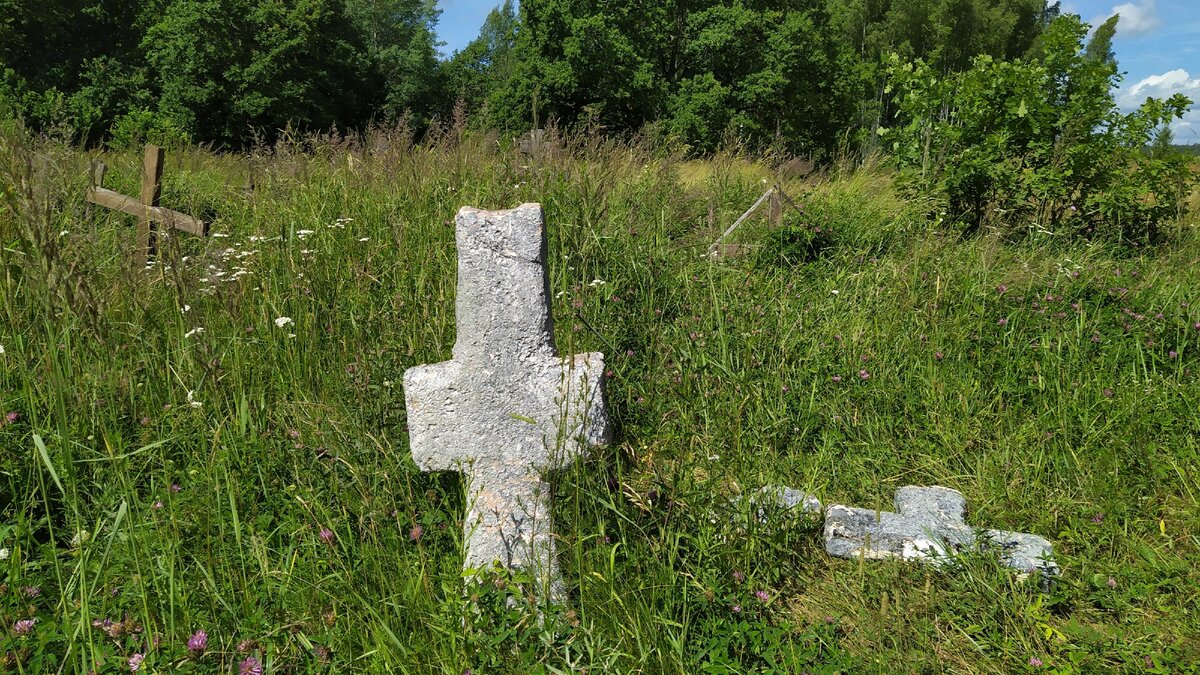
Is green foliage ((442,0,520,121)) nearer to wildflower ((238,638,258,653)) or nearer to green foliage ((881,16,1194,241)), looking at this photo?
green foliage ((881,16,1194,241))

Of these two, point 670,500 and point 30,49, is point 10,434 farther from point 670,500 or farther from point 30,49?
point 30,49

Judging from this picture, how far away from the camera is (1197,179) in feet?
21.5

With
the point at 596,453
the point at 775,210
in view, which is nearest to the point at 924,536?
the point at 596,453

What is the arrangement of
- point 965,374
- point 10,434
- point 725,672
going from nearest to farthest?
1. point 725,672
2. point 10,434
3. point 965,374

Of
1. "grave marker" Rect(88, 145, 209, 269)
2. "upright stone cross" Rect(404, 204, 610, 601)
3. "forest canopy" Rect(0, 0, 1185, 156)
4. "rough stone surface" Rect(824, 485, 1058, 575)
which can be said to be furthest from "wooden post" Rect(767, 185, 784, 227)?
"forest canopy" Rect(0, 0, 1185, 156)

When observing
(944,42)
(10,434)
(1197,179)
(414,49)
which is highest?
(944,42)

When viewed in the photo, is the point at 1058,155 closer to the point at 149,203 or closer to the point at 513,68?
the point at 149,203

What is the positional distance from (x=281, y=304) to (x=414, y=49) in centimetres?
4100

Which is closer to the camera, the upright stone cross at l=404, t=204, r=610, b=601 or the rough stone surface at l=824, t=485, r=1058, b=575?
the upright stone cross at l=404, t=204, r=610, b=601

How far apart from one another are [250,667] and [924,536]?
218 centimetres

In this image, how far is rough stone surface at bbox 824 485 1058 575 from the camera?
252 centimetres

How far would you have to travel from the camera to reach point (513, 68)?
1093 inches

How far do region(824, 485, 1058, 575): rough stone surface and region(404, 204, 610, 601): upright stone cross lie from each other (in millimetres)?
1021

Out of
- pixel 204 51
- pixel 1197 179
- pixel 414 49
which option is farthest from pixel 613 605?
pixel 414 49
